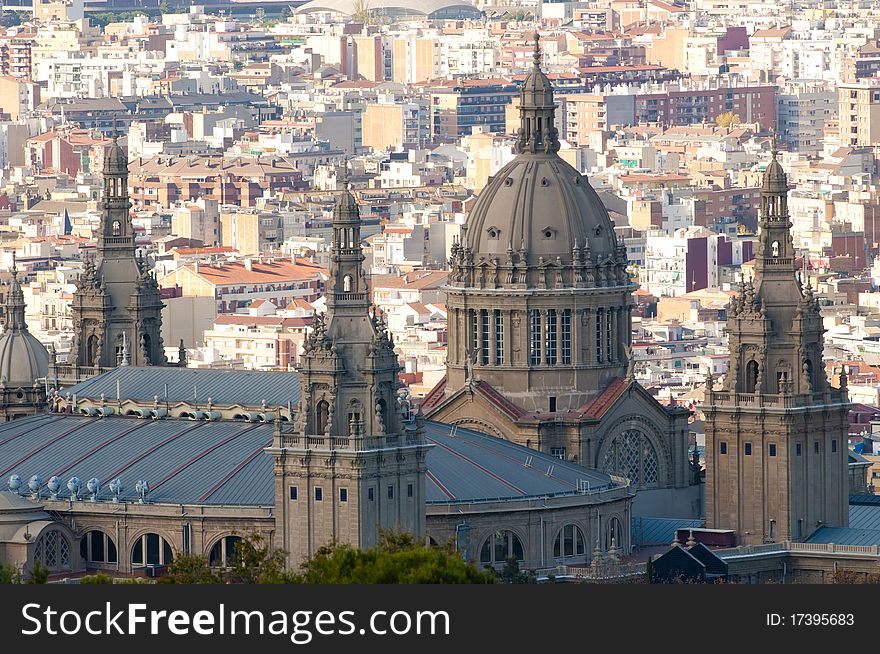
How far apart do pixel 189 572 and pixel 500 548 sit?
19931 millimetres

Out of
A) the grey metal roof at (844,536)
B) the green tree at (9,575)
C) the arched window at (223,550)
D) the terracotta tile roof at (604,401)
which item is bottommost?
the grey metal roof at (844,536)

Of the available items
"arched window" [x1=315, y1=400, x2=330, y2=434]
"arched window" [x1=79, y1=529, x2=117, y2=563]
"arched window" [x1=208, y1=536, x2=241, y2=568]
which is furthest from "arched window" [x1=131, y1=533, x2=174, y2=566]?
"arched window" [x1=315, y1=400, x2=330, y2=434]

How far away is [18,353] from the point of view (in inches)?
6501

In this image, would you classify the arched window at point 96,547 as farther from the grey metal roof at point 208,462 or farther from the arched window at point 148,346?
the arched window at point 148,346

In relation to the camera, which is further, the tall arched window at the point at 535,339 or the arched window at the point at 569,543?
the tall arched window at the point at 535,339

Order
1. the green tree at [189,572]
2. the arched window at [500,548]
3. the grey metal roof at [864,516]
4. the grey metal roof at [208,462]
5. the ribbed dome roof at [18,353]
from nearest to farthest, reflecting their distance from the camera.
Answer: the green tree at [189,572] → the arched window at [500,548] → the grey metal roof at [208,462] → the grey metal roof at [864,516] → the ribbed dome roof at [18,353]

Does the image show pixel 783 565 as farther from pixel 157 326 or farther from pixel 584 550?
pixel 157 326

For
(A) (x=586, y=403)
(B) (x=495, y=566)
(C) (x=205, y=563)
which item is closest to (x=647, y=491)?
(A) (x=586, y=403)

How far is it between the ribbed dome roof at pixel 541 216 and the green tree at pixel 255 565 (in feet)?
74.8

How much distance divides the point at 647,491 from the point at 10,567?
29131 millimetres

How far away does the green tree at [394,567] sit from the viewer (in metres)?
121

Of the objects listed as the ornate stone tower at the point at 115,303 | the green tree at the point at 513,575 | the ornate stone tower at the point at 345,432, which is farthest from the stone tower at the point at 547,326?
the ornate stone tower at the point at 345,432

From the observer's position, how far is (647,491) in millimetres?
160625

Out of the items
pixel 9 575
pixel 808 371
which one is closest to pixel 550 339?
pixel 808 371
